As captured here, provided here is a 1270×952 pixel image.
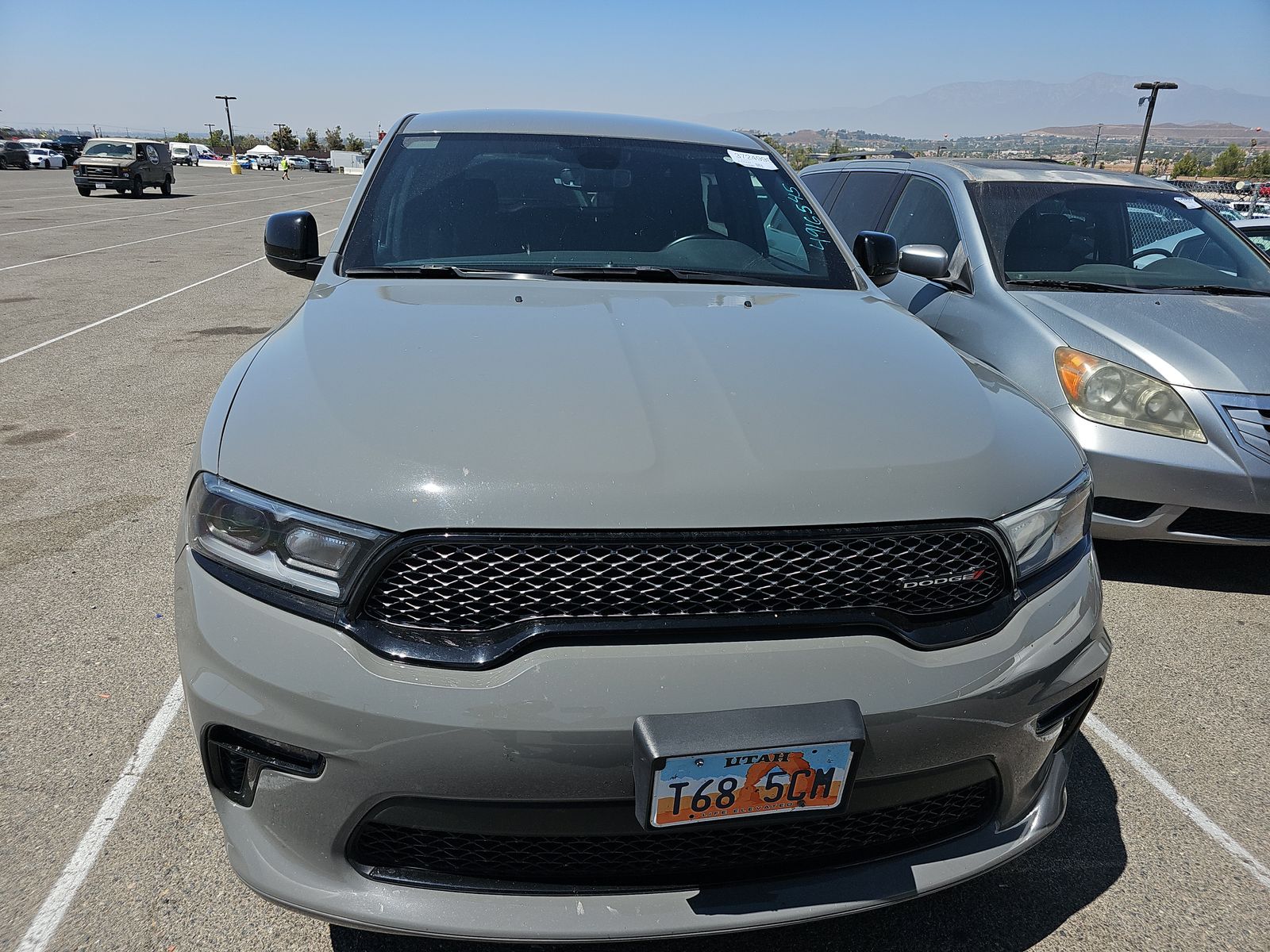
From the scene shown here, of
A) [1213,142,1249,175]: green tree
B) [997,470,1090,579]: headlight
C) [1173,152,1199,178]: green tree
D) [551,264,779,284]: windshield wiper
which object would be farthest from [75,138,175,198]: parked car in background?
[1213,142,1249,175]: green tree

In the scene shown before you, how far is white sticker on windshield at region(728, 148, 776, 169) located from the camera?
11.3 ft

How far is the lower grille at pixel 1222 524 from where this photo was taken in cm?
380

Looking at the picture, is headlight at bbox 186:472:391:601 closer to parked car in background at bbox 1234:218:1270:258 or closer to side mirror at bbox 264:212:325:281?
side mirror at bbox 264:212:325:281

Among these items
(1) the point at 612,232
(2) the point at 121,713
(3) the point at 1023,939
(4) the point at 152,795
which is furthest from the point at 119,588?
(3) the point at 1023,939

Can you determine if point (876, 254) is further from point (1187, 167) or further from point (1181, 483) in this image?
point (1187, 167)

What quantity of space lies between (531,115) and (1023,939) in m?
3.12

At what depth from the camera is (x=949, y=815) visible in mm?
1817

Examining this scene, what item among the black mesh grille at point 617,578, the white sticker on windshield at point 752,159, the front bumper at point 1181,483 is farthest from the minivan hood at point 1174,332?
the black mesh grille at point 617,578

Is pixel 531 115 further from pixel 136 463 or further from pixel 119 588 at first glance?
pixel 136 463

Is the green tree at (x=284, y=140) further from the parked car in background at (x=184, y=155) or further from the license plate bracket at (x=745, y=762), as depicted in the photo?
the license plate bracket at (x=745, y=762)

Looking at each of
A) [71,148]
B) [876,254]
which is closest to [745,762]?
[876,254]

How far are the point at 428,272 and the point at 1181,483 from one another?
3.06m

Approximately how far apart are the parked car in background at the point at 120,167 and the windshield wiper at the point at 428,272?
3351 centimetres

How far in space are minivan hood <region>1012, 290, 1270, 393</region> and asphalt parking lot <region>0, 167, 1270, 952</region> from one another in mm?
943
